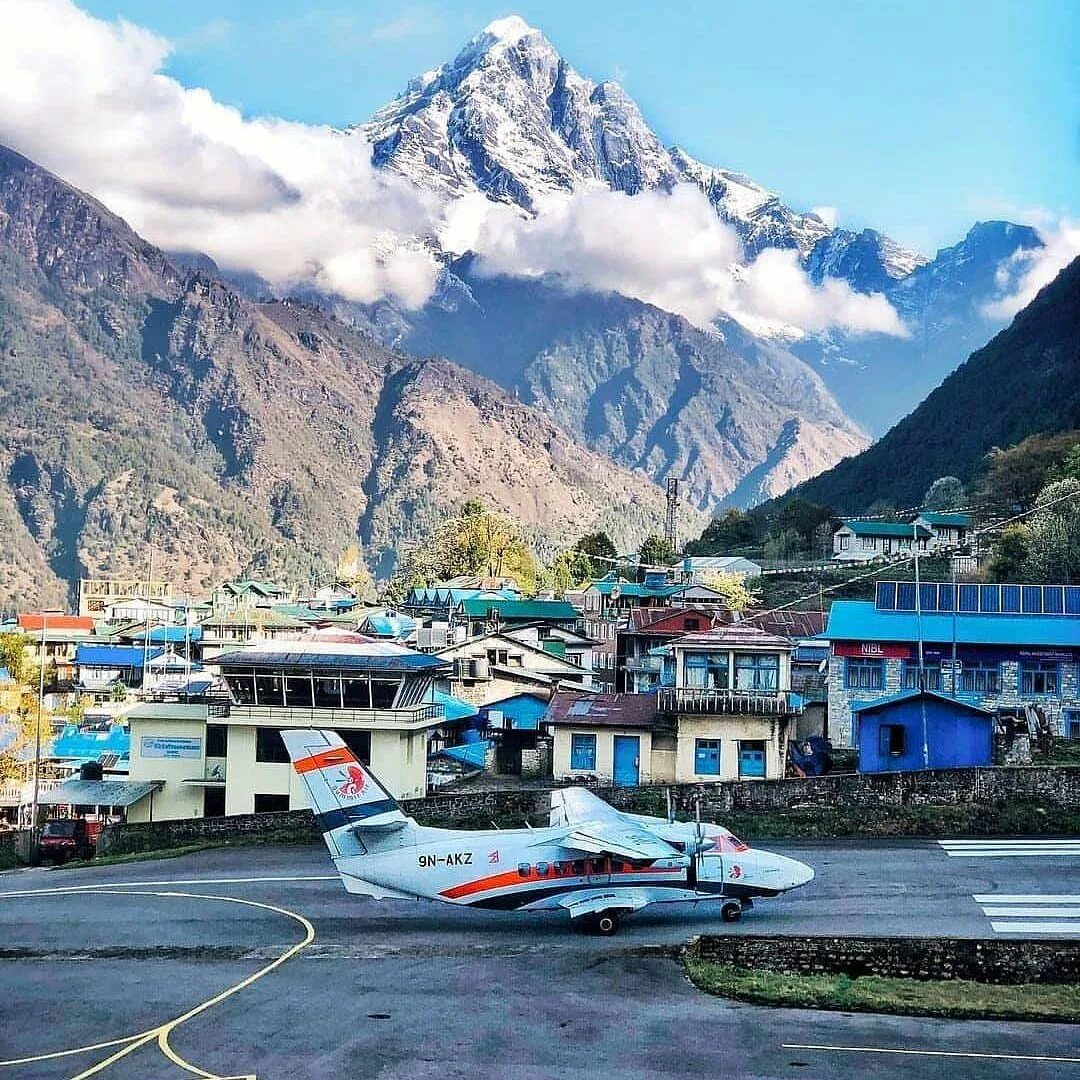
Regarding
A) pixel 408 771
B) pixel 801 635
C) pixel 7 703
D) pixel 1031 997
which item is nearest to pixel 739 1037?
pixel 1031 997

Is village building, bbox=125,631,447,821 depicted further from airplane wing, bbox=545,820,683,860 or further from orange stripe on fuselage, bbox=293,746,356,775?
airplane wing, bbox=545,820,683,860

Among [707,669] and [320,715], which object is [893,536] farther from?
[320,715]

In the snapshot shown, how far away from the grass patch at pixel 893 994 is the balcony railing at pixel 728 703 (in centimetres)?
1910

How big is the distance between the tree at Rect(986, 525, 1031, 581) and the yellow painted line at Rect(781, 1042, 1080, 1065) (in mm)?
68641

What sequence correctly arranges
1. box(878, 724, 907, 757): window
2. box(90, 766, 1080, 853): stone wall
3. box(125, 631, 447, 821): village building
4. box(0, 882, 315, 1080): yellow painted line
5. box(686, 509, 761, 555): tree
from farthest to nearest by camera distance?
box(686, 509, 761, 555): tree, box(125, 631, 447, 821): village building, box(878, 724, 907, 757): window, box(90, 766, 1080, 853): stone wall, box(0, 882, 315, 1080): yellow painted line

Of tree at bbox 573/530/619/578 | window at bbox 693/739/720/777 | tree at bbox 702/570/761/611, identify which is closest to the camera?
window at bbox 693/739/720/777

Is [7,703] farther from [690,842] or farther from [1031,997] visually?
[1031,997]

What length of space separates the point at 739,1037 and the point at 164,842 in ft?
81.3

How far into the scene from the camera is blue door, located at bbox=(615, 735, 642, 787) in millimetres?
44094

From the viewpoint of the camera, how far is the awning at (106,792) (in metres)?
44.9

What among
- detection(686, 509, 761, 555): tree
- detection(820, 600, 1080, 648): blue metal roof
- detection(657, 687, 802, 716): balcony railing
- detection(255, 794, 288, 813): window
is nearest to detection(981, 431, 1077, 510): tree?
detection(686, 509, 761, 555): tree

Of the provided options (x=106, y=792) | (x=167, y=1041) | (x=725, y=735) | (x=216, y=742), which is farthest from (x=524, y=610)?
(x=167, y=1041)

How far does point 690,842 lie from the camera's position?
27.5 meters

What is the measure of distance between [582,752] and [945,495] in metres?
116
